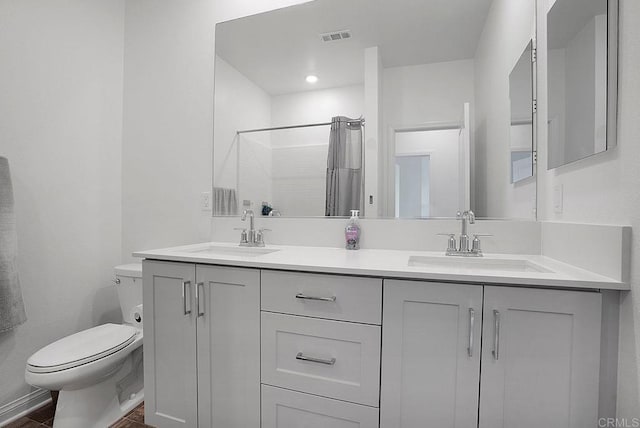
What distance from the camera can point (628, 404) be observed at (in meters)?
0.78

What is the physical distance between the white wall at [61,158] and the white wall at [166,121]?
10cm

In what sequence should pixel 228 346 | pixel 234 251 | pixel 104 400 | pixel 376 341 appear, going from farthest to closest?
pixel 234 251
pixel 104 400
pixel 228 346
pixel 376 341

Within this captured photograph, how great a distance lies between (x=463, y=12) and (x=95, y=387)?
8.32 ft

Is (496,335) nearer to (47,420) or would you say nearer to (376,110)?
(376,110)

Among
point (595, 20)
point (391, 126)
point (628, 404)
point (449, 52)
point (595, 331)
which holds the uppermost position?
point (449, 52)

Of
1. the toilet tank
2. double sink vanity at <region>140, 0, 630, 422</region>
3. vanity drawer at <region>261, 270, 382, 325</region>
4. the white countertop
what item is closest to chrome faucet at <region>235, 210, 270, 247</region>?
double sink vanity at <region>140, 0, 630, 422</region>

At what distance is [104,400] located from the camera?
154 centimetres

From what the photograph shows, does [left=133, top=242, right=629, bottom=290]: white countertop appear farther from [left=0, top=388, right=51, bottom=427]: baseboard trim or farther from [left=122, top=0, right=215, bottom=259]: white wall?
[left=0, top=388, right=51, bottom=427]: baseboard trim

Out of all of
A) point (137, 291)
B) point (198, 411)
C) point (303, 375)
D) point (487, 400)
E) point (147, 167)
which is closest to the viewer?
point (487, 400)

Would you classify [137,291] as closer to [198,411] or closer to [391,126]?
[198,411]

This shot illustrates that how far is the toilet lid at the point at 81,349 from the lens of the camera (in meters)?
1.30

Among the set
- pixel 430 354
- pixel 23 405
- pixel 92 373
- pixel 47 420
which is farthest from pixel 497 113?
pixel 23 405

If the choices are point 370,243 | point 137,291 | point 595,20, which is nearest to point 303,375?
point 370,243

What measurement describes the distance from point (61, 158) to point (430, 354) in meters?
2.19
